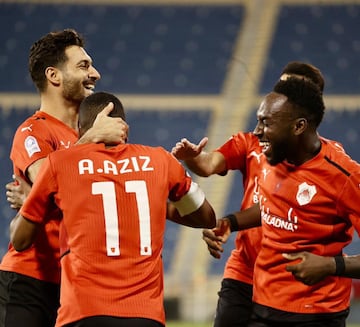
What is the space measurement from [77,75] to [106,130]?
108 cm

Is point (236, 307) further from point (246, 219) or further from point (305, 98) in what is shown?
point (305, 98)

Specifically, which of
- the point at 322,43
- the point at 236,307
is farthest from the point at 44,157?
the point at 322,43

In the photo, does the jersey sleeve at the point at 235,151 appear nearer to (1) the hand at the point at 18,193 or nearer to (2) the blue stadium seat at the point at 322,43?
(1) the hand at the point at 18,193

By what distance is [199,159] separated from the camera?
4.95m

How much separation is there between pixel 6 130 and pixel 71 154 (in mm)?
10535

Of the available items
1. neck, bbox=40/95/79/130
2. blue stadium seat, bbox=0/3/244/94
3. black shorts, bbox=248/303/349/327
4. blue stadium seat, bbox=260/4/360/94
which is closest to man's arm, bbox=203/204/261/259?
black shorts, bbox=248/303/349/327

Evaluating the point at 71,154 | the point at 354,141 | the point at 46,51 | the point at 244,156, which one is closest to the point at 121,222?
the point at 71,154

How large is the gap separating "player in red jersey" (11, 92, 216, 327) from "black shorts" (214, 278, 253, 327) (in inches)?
60.0

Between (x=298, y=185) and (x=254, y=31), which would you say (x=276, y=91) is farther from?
(x=254, y=31)

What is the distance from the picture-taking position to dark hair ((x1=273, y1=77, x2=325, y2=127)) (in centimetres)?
410

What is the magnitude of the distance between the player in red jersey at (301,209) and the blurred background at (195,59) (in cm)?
864

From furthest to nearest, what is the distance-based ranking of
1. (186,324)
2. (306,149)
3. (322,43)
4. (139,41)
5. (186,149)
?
(139,41)
(322,43)
(186,324)
(186,149)
(306,149)

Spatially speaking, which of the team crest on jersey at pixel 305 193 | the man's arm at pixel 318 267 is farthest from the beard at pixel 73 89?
the man's arm at pixel 318 267

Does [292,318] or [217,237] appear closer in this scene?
[292,318]
